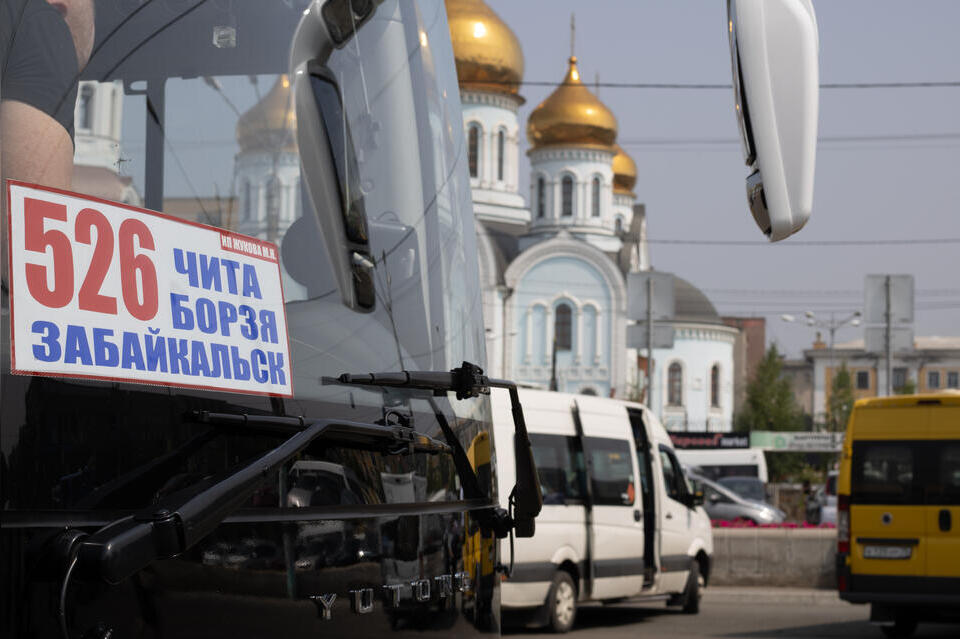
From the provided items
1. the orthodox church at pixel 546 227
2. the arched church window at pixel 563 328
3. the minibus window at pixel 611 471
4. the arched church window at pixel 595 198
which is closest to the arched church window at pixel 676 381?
the orthodox church at pixel 546 227

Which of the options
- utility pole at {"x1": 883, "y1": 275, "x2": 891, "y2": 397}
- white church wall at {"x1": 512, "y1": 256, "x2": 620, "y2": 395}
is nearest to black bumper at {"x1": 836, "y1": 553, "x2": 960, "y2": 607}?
utility pole at {"x1": 883, "y1": 275, "x2": 891, "y2": 397}

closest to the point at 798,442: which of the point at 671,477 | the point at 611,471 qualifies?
the point at 671,477

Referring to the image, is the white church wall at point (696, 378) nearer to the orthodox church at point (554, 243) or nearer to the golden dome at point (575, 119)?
the orthodox church at point (554, 243)

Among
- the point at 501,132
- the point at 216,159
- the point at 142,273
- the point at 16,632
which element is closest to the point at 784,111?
the point at 216,159

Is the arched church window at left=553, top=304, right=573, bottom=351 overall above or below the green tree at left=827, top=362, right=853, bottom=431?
above

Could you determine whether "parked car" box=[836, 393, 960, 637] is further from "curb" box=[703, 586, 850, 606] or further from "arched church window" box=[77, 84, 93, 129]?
"arched church window" box=[77, 84, 93, 129]

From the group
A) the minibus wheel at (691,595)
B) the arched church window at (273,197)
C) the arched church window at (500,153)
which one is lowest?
the minibus wheel at (691,595)

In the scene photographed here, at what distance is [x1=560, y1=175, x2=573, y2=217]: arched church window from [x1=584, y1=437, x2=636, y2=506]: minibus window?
56.1 meters

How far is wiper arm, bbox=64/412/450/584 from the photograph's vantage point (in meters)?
1.80

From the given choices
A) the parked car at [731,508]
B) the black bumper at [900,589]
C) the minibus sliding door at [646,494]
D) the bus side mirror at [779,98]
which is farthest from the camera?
the parked car at [731,508]

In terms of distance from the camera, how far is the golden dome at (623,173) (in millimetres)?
79062

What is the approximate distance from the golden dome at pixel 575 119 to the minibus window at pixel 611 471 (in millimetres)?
55082

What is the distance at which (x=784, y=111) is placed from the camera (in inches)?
95.8

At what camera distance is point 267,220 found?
7.69 feet
